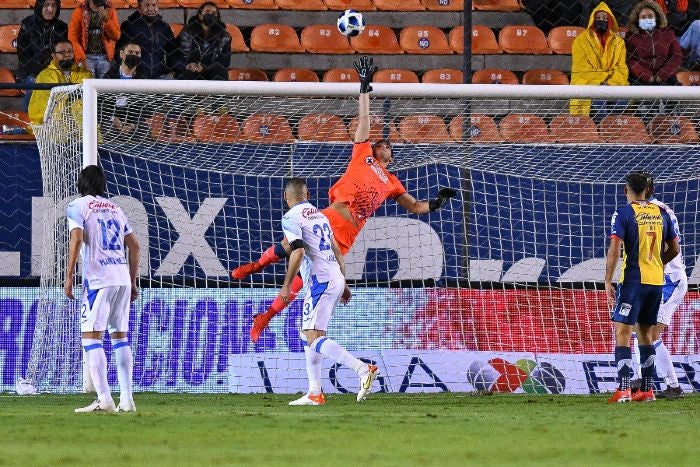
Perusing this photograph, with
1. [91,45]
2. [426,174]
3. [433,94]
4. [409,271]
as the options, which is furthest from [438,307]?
[91,45]

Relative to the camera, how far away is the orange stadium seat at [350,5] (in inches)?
723

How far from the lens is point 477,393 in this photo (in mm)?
13148

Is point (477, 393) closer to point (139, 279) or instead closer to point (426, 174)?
point (426, 174)

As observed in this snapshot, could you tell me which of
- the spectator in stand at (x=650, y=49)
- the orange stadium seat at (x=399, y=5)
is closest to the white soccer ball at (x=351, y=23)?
the spectator in stand at (x=650, y=49)

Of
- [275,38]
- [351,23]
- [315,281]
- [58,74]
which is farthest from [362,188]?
[275,38]

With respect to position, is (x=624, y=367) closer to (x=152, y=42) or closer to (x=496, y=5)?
(x=152, y=42)

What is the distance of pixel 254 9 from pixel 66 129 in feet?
18.2

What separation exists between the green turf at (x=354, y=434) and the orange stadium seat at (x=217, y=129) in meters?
3.55

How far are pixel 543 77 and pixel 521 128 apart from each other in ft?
10.9

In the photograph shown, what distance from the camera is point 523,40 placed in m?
18.2

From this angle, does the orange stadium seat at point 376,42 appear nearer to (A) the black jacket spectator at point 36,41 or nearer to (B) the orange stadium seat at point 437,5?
(B) the orange stadium seat at point 437,5

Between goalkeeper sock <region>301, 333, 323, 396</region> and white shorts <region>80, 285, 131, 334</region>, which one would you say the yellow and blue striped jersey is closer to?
goalkeeper sock <region>301, 333, 323, 396</region>

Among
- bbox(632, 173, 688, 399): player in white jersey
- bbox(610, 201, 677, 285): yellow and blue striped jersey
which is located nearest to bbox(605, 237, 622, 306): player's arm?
bbox(610, 201, 677, 285): yellow and blue striped jersey

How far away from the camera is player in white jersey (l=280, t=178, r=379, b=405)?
1105 cm
